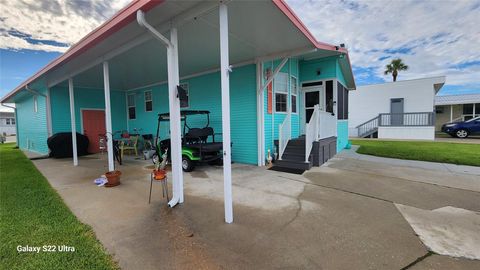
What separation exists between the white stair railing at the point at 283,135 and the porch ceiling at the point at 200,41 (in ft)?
7.61

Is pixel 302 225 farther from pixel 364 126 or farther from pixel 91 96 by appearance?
pixel 364 126

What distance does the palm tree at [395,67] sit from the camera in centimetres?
2422

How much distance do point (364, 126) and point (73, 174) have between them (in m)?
20.6

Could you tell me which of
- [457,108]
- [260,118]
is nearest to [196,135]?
[260,118]

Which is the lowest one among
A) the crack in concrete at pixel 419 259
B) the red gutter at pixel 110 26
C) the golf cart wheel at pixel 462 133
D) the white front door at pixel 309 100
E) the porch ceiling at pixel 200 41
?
the crack in concrete at pixel 419 259

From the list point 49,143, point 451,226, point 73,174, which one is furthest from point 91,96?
point 451,226

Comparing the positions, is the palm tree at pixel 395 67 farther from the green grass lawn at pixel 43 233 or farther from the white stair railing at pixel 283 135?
the green grass lawn at pixel 43 233

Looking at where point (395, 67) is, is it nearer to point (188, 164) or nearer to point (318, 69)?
point (318, 69)

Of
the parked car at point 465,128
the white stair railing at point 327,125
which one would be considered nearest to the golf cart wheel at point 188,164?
the white stair railing at point 327,125

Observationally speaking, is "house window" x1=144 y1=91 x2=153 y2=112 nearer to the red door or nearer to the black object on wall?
the red door

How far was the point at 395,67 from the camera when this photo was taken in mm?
24578

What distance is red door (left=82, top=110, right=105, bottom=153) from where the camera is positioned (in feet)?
34.7

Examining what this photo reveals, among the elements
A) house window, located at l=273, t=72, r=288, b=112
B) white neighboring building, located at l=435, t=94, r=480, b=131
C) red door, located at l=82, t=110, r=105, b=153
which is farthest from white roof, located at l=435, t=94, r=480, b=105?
red door, located at l=82, t=110, r=105, b=153

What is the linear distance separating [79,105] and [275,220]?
37.9ft
